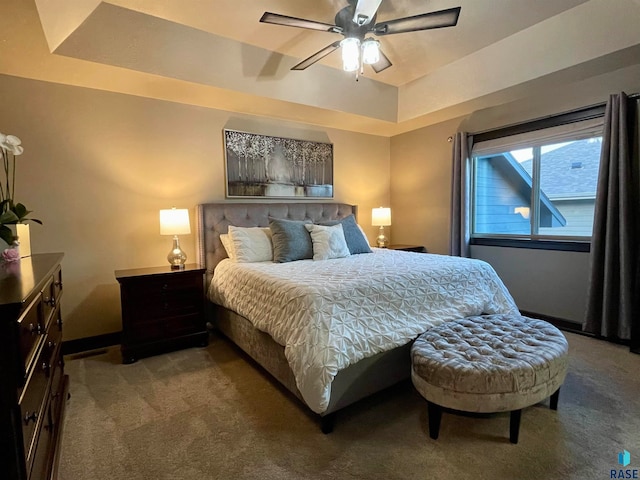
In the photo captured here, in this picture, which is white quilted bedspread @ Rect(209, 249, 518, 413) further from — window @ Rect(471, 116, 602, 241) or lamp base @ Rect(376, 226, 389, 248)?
lamp base @ Rect(376, 226, 389, 248)

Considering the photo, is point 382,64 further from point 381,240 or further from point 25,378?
point 25,378

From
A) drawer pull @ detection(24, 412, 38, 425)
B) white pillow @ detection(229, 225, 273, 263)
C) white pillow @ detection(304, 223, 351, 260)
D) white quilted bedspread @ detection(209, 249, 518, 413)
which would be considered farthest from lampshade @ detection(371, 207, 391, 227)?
drawer pull @ detection(24, 412, 38, 425)

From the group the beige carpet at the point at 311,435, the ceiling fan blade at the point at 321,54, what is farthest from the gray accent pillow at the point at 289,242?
the ceiling fan blade at the point at 321,54

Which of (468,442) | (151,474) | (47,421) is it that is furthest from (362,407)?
(47,421)

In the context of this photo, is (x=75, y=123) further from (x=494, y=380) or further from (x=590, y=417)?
(x=590, y=417)

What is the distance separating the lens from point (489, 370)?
166cm

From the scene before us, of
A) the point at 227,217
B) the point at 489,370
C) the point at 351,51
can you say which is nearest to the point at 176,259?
the point at 227,217

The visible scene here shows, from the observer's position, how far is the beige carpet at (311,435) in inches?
63.3

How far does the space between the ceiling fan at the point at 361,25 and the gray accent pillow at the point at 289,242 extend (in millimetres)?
1544

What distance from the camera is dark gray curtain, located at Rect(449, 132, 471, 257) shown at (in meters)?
4.13

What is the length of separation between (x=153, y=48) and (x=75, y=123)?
1.00 m

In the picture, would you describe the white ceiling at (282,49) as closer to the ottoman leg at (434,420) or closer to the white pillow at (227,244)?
the white pillow at (227,244)

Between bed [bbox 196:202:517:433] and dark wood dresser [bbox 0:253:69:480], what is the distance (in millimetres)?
1116

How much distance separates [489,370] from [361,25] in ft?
7.62
